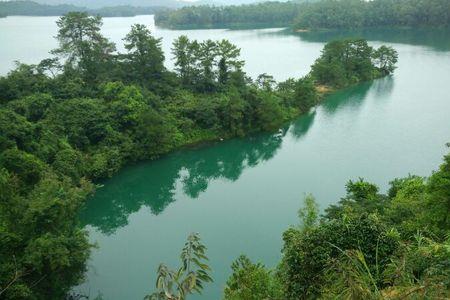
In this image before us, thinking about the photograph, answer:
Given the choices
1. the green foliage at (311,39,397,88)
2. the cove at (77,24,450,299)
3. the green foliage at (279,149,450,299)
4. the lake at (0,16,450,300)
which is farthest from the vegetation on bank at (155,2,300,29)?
the green foliage at (279,149,450,299)

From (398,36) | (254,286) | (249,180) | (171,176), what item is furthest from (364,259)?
(398,36)

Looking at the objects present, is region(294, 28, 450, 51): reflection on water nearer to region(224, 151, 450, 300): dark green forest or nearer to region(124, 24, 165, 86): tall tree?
region(124, 24, 165, 86): tall tree

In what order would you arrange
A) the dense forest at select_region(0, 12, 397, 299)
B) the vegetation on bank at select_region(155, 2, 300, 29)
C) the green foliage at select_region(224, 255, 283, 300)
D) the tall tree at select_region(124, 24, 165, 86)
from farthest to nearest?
the vegetation on bank at select_region(155, 2, 300, 29) → the tall tree at select_region(124, 24, 165, 86) → the dense forest at select_region(0, 12, 397, 299) → the green foliage at select_region(224, 255, 283, 300)

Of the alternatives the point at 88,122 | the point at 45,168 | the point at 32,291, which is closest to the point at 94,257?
the point at 45,168

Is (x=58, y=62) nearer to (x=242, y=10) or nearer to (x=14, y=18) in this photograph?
(x=242, y=10)

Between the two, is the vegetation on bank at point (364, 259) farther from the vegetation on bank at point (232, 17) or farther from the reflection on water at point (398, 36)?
the vegetation on bank at point (232, 17)

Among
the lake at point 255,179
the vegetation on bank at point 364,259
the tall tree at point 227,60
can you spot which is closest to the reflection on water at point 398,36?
the lake at point 255,179

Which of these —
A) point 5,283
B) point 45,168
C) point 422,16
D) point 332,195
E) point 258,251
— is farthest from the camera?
point 422,16
